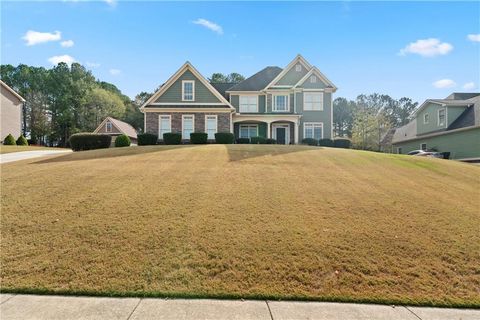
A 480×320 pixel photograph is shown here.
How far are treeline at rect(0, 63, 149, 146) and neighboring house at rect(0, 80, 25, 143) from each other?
19426mm

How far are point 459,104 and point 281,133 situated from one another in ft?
54.4

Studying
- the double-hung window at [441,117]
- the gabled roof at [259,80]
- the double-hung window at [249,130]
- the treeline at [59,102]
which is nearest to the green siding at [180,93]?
the gabled roof at [259,80]

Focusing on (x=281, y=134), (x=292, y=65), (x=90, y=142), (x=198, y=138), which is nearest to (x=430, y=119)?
(x=292, y=65)

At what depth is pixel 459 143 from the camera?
24859 millimetres

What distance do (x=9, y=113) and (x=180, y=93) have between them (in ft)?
72.4

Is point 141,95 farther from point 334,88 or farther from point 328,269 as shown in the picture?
point 328,269

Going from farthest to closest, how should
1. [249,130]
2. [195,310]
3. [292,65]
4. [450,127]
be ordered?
1. [292,65]
2. [249,130]
3. [450,127]
4. [195,310]

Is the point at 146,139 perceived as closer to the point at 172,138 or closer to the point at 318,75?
the point at 172,138

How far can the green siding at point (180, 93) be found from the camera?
24.3m

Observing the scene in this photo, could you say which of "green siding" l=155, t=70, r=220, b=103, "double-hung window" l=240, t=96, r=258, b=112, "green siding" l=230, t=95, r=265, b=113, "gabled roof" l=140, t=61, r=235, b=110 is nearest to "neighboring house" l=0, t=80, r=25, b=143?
"gabled roof" l=140, t=61, r=235, b=110

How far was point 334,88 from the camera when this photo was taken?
27.2m

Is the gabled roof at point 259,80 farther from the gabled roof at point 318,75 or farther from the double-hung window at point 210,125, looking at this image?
the double-hung window at point 210,125

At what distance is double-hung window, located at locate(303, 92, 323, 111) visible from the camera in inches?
1078

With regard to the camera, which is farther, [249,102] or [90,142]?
[249,102]
